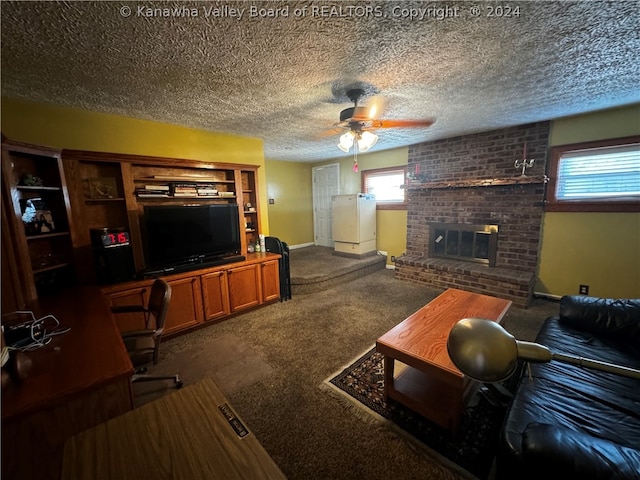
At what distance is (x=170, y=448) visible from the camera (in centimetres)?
82

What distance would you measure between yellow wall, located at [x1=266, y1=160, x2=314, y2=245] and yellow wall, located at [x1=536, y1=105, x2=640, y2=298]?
15.2 ft

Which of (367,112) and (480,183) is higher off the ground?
(367,112)

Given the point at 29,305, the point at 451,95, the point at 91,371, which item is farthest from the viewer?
the point at 451,95

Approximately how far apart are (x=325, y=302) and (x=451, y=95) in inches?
110

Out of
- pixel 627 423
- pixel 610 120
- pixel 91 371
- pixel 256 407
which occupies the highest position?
pixel 610 120

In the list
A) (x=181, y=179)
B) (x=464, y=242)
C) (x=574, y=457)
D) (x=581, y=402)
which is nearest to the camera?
(x=574, y=457)

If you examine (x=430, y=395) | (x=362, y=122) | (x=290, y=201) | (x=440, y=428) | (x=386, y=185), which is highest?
(x=362, y=122)

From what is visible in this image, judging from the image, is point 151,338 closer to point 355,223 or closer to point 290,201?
point 355,223

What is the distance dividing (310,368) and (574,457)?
5.55 feet

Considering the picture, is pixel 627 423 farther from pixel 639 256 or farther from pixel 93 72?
Answer: pixel 93 72

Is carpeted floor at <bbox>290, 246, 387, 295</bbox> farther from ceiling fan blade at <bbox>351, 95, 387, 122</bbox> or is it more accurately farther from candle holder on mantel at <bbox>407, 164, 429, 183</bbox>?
ceiling fan blade at <bbox>351, 95, 387, 122</bbox>

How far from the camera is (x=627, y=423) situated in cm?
129

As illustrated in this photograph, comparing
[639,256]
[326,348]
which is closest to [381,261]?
[326,348]

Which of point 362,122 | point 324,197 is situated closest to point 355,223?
point 324,197
